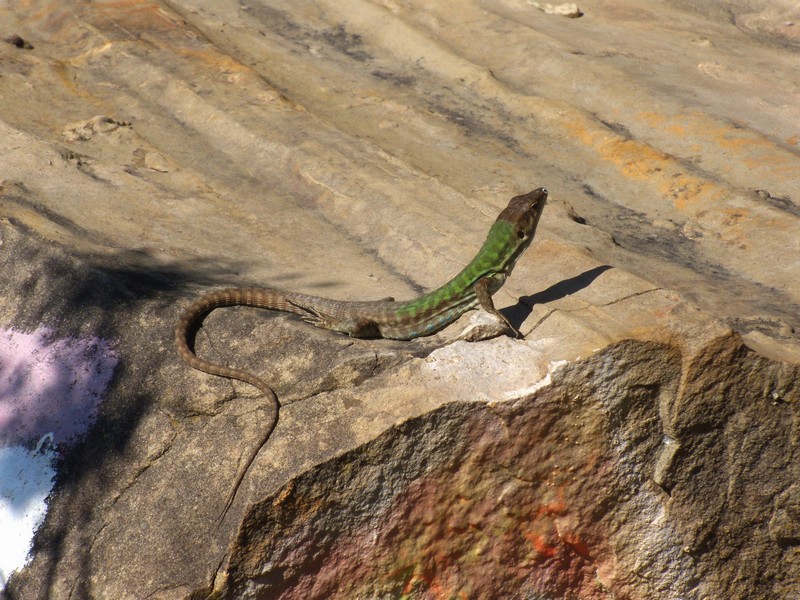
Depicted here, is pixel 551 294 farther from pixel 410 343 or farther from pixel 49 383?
pixel 49 383

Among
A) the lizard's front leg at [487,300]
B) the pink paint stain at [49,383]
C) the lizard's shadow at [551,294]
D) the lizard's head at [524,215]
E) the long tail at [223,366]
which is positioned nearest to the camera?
the long tail at [223,366]

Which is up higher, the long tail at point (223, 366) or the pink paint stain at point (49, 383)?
the long tail at point (223, 366)

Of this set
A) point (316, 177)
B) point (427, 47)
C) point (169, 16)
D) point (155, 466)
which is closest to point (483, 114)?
point (427, 47)

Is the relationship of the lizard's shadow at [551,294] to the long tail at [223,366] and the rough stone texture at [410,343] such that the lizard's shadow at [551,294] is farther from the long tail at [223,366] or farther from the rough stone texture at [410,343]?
the long tail at [223,366]

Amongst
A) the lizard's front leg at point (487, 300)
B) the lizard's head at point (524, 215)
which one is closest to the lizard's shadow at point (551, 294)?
the lizard's front leg at point (487, 300)

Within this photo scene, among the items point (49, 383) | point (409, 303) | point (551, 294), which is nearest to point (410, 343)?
point (409, 303)

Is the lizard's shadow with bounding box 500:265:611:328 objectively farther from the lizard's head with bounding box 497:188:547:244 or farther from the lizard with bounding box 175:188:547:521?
the lizard's head with bounding box 497:188:547:244

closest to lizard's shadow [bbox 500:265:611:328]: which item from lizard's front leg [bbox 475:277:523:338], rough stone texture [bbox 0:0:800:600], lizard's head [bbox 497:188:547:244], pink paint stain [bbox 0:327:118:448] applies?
rough stone texture [bbox 0:0:800:600]
